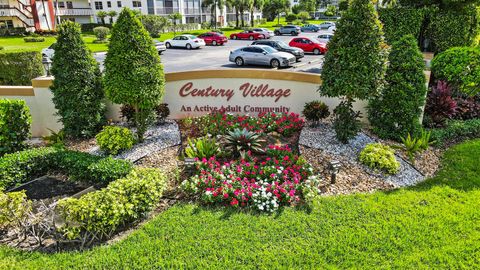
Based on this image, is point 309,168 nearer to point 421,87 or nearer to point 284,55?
point 421,87

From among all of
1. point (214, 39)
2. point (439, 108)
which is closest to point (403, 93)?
point (439, 108)

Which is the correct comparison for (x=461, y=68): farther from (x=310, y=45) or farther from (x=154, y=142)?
(x=310, y=45)

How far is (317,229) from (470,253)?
2292 mm

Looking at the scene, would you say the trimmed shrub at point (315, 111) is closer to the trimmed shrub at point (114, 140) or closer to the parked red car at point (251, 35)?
the trimmed shrub at point (114, 140)

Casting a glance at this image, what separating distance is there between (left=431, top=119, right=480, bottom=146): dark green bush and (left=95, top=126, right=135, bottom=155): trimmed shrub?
27.0 feet

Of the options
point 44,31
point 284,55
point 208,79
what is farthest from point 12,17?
point 208,79

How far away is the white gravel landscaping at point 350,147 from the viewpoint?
7375mm

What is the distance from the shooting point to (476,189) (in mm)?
6844

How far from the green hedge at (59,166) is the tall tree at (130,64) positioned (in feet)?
6.09

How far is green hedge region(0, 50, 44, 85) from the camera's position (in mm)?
14789

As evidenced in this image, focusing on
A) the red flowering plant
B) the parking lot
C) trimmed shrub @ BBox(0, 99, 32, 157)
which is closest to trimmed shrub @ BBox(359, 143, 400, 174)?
the red flowering plant

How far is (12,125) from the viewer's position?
8.75 meters

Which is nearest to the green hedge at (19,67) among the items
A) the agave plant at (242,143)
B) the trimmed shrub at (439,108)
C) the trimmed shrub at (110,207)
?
the agave plant at (242,143)

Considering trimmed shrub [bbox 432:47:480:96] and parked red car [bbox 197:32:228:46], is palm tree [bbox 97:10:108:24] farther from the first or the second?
trimmed shrub [bbox 432:47:480:96]
